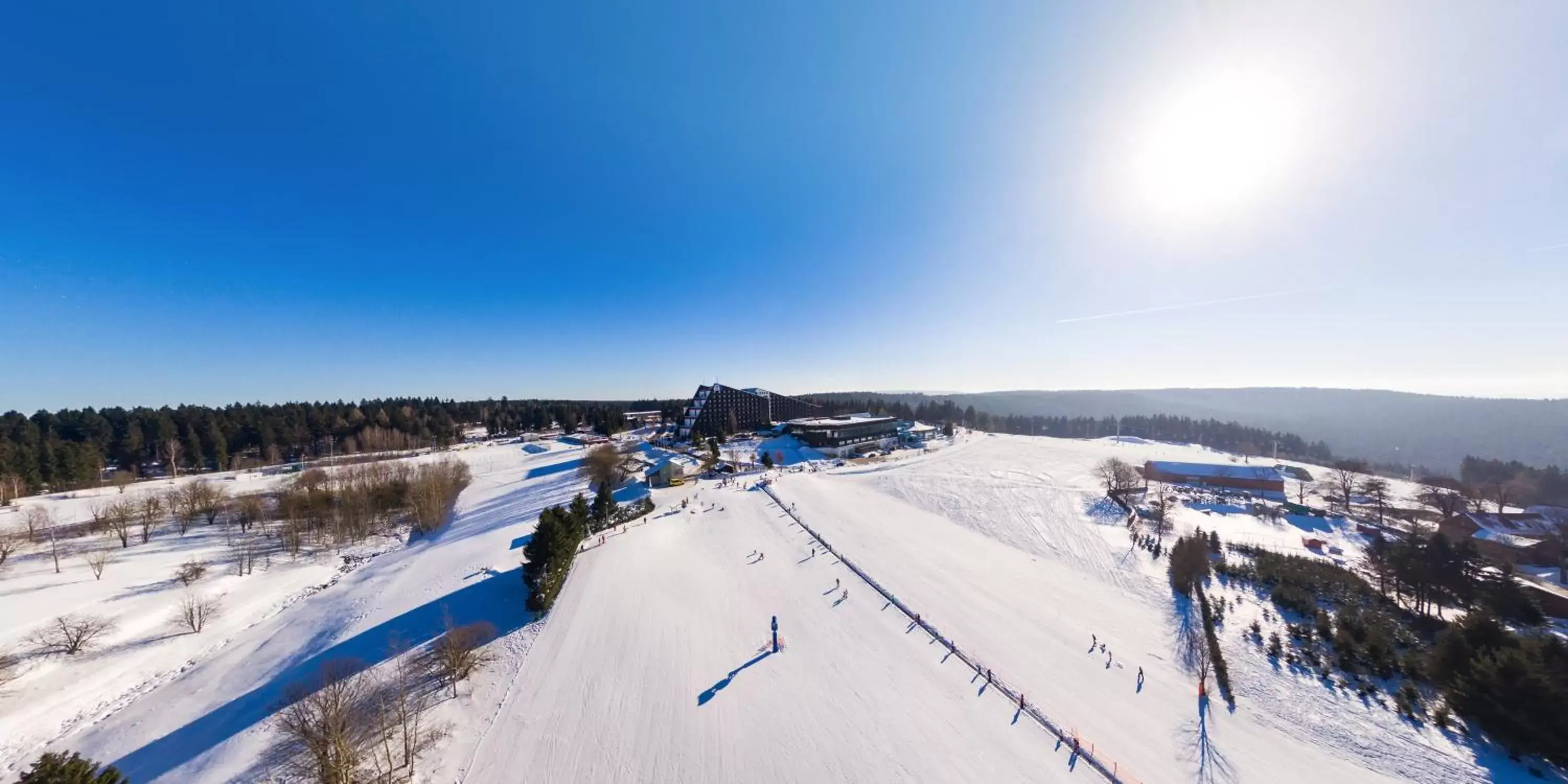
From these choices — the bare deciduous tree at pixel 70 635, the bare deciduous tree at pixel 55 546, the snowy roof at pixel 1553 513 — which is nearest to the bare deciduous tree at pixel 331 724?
the bare deciduous tree at pixel 70 635

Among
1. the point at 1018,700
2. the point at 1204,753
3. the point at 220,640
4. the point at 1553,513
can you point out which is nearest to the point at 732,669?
the point at 1018,700

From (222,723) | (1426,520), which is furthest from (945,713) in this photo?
(1426,520)

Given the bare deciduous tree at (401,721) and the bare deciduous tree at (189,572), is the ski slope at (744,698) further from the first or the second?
the bare deciduous tree at (189,572)

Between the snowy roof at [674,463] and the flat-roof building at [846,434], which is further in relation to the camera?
the flat-roof building at [846,434]

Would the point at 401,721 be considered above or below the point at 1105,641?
above

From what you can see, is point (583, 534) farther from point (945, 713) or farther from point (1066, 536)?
point (1066, 536)

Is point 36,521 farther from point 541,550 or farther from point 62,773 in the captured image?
point 62,773
